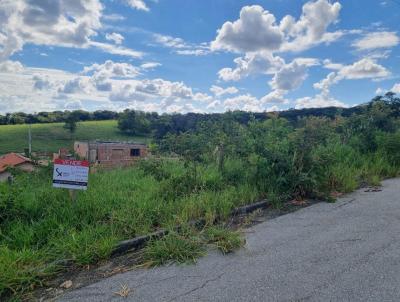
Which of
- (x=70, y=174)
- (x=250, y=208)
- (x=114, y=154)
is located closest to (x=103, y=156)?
(x=114, y=154)

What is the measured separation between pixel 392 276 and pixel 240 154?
10.5 ft

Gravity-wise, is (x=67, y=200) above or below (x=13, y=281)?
above

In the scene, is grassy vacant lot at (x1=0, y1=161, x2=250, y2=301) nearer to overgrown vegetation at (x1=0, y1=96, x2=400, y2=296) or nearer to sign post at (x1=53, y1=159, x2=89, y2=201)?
overgrown vegetation at (x1=0, y1=96, x2=400, y2=296)

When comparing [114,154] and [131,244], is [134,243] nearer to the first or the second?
[131,244]

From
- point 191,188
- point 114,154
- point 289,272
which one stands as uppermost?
point 191,188

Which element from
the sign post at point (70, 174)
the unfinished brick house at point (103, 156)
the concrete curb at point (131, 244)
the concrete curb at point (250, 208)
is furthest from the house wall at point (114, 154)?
the concrete curb at point (131, 244)

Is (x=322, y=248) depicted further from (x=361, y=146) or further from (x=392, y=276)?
(x=361, y=146)

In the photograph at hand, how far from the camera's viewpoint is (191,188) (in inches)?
176

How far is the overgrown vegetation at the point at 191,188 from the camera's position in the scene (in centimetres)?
291

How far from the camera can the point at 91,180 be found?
5.02 meters

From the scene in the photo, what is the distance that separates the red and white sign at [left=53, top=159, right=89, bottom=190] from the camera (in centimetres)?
350

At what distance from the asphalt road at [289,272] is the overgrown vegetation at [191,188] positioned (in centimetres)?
27

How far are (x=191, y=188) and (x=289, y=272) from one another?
2204 mm

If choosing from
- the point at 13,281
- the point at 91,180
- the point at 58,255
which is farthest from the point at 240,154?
the point at 13,281
